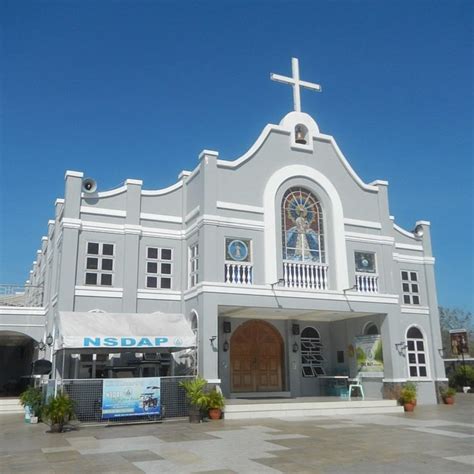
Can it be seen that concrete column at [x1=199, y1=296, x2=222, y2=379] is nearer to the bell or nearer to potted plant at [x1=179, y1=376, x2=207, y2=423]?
potted plant at [x1=179, y1=376, x2=207, y2=423]

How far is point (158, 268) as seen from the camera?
1891 centimetres

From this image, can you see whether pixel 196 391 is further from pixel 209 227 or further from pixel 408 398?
pixel 408 398

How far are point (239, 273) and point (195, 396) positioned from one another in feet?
14.6

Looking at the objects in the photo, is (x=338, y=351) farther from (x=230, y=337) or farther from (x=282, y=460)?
(x=282, y=460)

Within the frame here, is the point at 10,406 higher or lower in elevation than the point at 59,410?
lower

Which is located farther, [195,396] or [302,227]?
[302,227]

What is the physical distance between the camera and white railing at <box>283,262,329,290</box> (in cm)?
1820

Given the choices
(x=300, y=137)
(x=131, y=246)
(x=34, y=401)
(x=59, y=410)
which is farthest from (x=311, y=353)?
(x=59, y=410)

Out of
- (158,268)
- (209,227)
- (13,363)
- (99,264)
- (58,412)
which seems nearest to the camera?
(58,412)

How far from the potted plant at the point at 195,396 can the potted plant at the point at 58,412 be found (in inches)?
128

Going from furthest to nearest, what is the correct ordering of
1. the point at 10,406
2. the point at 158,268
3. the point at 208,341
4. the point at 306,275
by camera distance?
1. the point at 10,406
2. the point at 158,268
3. the point at 306,275
4. the point at 208,341

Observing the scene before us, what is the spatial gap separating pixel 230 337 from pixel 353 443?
9133 mm

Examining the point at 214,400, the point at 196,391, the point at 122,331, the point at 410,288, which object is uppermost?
the point at 410,288

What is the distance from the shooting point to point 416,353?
21.9m
